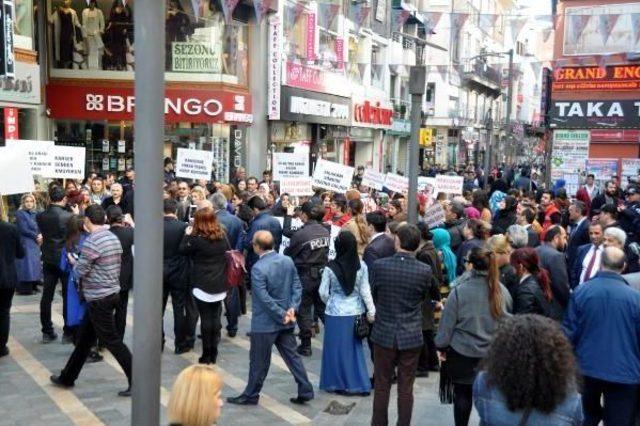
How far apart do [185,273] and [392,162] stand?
1312 inches

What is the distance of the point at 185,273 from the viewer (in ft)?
27.2

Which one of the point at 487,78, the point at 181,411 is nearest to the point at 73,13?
the point at 181,411

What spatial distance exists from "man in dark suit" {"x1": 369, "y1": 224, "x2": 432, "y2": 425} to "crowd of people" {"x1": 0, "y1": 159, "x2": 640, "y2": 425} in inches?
0.5

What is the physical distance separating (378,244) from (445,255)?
78cm

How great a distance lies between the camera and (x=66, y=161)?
39.7 ft

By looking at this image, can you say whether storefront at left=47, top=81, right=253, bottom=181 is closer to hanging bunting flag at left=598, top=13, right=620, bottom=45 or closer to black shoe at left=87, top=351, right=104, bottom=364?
hanging bunting flag at left=598, top=13, right=620, bottom=45

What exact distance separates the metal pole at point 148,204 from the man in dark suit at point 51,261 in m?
5.05

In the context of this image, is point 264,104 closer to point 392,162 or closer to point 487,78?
point 392,162

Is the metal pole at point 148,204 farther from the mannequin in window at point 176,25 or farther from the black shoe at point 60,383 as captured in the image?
the mannequin in window at point 176,25

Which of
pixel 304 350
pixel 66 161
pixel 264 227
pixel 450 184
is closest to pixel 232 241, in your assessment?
pixel 264 227

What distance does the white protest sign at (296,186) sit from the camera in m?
12.6

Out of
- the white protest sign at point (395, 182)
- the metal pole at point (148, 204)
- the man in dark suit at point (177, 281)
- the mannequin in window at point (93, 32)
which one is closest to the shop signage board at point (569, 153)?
the white protest sign at point (395, 182)

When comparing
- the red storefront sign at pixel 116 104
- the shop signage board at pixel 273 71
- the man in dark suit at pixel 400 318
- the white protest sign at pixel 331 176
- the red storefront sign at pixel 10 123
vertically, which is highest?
the shop signage board at pixel 273 71

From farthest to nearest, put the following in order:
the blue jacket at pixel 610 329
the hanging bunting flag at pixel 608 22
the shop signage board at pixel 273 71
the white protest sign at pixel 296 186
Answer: the shop signage board at pixel 273 71 < the hanging bunting flag at pixel 608 22 < the white protest sign at pixel 296 186 < the blue jacket at pixel 610 329
